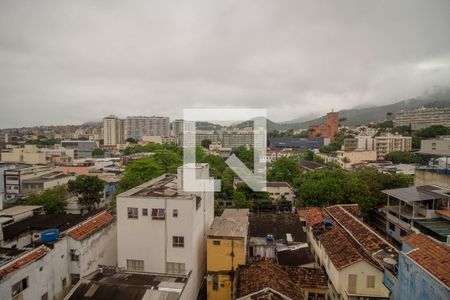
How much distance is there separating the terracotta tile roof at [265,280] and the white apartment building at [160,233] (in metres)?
1.99

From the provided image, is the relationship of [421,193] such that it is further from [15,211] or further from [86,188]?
[15,211]

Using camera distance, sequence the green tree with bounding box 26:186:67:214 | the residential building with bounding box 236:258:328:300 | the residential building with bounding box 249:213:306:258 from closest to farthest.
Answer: the residential building with bounding box 236:258:328:300 → the residential building with bounding box 249:213:306:258 → the green tree with bounding box 26:186:67:214

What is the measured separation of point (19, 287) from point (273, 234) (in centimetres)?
1037

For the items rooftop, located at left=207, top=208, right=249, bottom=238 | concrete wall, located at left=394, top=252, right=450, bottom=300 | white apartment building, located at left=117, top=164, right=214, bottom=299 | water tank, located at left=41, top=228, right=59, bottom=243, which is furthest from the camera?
rooftop, located at left=207, top=208, right=249, bottom=238

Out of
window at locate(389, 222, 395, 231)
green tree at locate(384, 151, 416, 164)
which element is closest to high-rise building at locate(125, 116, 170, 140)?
green tree at locate(384, 151, 416, 164)

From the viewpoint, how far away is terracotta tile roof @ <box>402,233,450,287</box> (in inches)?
225

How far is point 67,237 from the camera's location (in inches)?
398

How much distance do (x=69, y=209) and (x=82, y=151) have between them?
41598 millimetres

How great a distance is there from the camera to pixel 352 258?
10.1m

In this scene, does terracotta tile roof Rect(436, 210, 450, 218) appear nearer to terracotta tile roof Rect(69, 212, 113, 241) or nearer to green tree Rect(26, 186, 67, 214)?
terracotta tile roof Rect(69, 212, 113, 241)

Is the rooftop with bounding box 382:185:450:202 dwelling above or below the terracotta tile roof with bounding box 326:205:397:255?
above

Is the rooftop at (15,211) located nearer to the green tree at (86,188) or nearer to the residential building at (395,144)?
the green tree at (86,188)

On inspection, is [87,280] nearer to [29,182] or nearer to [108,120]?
[29,182]

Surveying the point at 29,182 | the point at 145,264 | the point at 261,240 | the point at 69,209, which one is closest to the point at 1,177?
the point at 29,182
